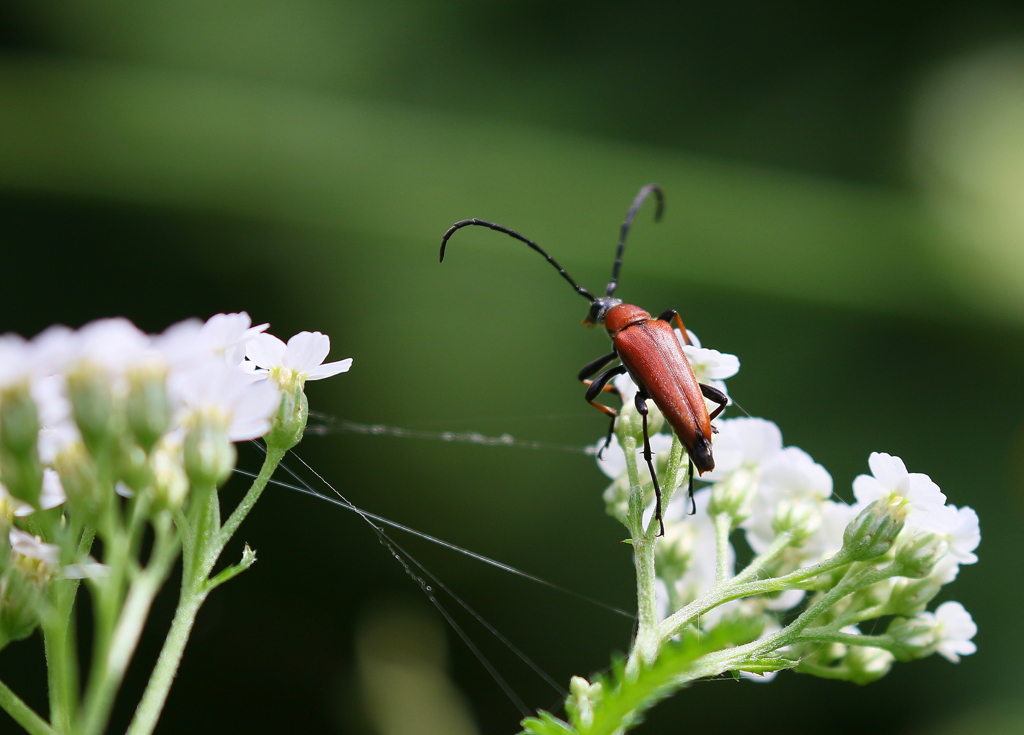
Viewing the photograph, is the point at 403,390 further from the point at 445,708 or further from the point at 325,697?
the point at 445,708

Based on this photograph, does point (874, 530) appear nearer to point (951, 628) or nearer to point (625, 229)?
point (951, 628)

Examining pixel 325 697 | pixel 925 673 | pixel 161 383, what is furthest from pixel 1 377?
pixel 925 673

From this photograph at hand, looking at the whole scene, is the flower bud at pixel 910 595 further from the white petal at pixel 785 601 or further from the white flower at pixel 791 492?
the white petal at pixel 785 601

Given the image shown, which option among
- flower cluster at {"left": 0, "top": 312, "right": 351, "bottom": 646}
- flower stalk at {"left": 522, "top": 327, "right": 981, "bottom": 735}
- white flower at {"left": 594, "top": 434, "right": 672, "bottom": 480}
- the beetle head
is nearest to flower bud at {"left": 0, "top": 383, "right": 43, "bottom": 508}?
flower cluster at {"left": 0, "top": 312, "right": 351, "bottom": 646}

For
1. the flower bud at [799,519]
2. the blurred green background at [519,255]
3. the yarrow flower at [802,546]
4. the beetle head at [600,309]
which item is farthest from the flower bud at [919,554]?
the blurred green background at [519,255]

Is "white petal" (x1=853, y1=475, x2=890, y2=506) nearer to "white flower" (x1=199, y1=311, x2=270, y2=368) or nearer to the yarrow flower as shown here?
the yarrow flower

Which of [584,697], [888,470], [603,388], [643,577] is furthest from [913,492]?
[603,388]

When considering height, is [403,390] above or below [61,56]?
below
